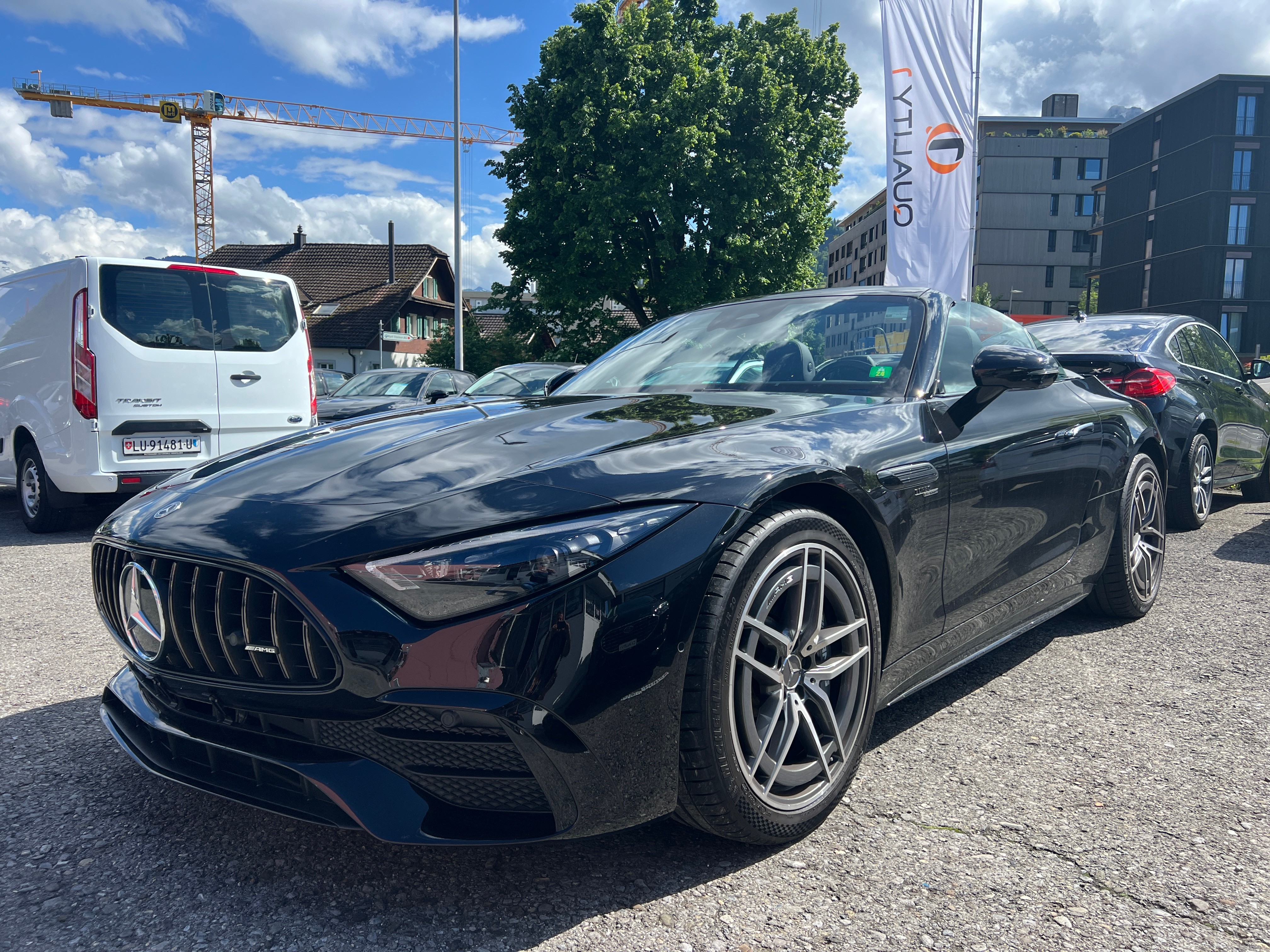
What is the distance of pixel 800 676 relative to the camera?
2121mm

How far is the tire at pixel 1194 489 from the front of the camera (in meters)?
6.18

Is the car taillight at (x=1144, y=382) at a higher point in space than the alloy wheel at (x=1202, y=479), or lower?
higher

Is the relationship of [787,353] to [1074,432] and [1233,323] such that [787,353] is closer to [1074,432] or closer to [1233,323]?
[1074,432]

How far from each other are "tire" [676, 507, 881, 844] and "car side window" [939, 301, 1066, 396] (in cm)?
98

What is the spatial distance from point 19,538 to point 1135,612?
7.11m

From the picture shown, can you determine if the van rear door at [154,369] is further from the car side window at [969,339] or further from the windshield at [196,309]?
the car side window at [969,339]

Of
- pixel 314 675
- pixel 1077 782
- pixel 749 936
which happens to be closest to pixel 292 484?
pixel 314 675

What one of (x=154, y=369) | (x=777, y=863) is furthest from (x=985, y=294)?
(x=777, y=863)

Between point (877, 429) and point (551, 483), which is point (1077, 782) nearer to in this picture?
point (877, 429)

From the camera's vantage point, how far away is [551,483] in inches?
75.4

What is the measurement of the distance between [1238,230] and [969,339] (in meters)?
65.9

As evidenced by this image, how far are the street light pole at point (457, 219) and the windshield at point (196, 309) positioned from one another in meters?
15.4

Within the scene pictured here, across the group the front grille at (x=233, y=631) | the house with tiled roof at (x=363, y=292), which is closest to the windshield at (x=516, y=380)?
the front grille at (x=233, y=631)

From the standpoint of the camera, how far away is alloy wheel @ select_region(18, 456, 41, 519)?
6918mm
